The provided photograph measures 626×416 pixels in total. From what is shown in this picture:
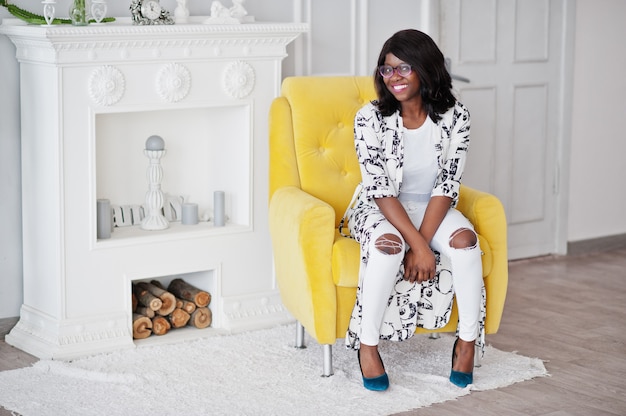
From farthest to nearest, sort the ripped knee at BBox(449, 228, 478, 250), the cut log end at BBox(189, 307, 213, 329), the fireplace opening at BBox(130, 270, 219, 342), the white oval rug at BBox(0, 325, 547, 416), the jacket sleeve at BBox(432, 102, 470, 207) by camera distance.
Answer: the cut log end at BBox(189, 307, 213, 329)
the fireplace opening at BBox(130, 270, 219, 342)
the jacket sleeve at BBox(432, 102, 470, 207)
the ripped knee at BBox(449, 228, 478, 250)
the white oval rug at BBox(0, 325, 547, 416)

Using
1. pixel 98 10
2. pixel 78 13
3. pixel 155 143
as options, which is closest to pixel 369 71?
pixel 155 143

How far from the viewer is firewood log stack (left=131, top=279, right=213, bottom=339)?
368 cm

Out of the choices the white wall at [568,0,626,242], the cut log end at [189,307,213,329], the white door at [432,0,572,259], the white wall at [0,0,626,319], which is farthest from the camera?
the white wall at [568,0,626,242]

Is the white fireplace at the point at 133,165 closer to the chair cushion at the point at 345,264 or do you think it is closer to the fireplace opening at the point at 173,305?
the fireplace opening at the point at 173,305

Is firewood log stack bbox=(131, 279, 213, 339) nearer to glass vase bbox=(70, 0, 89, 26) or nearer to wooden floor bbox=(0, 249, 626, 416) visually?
wooden floor bbox=(0, 249, 626, 416)

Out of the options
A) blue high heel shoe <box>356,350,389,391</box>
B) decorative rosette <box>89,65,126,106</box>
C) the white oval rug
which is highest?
decorative rosette <box>89,65,126,106</box>

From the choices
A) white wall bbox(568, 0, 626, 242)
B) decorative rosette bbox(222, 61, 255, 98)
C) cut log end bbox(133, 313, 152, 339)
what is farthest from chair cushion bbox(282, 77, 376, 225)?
white wall bbox(568, 0, 626, 242)

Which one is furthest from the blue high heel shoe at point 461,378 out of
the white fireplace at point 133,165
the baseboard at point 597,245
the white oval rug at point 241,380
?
the baseboard at point 597,245

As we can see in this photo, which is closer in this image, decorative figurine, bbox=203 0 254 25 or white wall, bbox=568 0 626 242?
decorative figurine, bbox=203 0 254 25

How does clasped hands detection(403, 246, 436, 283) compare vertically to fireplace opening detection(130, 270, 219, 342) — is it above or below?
above

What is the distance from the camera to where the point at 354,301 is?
3.15 m

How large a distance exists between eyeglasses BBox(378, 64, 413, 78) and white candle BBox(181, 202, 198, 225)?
3.39 ft

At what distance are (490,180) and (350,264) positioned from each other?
1974 millimetres

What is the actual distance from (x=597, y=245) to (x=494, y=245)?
2.29 metres
